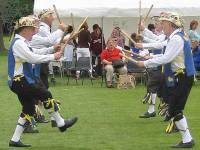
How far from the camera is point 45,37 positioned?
1084 cm

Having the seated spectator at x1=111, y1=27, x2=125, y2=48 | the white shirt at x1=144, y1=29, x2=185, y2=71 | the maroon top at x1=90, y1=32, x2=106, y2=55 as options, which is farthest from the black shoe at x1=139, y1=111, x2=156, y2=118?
the maroon top at x1=90, y1=32, x2=106, y2=55

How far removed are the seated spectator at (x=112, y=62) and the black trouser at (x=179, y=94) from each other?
916 cm

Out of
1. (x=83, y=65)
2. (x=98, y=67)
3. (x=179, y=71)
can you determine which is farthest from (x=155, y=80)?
(x=98, y=67)

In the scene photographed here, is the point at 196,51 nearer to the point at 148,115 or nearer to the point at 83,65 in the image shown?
the point at 83,65

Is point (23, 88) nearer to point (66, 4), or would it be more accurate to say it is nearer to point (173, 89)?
point (173, 89)

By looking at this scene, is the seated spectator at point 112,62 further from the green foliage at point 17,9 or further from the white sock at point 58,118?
the green foliage at point 17,9

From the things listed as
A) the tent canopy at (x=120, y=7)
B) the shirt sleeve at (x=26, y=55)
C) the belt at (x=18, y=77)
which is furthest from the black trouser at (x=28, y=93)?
the tent canopy at (x=120, y=7)

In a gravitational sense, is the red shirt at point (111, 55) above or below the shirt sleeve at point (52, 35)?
below

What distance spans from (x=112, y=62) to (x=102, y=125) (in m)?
7.30

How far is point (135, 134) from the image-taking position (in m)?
9.92

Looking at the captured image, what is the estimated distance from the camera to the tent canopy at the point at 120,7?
753 inches

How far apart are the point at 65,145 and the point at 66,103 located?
17.2 feet

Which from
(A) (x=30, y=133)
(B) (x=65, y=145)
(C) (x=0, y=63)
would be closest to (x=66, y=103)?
(A) (x=30, y=133)

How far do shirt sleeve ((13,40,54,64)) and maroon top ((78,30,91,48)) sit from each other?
1164 cm
